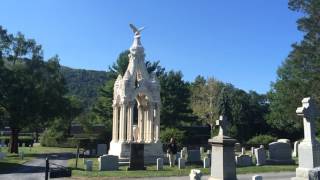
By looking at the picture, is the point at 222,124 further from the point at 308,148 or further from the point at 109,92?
the point at 109,92

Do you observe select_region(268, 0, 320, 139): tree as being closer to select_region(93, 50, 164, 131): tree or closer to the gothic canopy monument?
the gothic canopy monument

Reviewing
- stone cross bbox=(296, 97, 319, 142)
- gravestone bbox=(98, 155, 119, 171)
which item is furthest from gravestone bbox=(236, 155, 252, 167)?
stone cross bbox=(296, 97, 319, 142)

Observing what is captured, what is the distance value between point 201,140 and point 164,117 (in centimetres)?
637

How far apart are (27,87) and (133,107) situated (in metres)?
12.7

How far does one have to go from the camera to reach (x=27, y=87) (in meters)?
41.3

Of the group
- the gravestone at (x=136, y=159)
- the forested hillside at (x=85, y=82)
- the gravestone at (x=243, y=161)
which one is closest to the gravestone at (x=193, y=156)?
the gravestone at (x=243, y=161)

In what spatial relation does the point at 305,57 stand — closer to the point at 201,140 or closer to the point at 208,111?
the point at 201,140

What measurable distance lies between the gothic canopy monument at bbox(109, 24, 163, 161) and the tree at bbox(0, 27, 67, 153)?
10505 millimetres

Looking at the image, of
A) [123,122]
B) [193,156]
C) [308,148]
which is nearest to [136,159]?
[193,156]

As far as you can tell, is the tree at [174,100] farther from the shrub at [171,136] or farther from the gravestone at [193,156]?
the gravestone at [193,156]

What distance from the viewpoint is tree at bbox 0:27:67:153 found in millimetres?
40281

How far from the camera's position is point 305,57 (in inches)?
1654

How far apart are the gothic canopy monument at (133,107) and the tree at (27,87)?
1050 cm

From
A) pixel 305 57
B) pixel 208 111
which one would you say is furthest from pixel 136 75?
pixel 208 111
